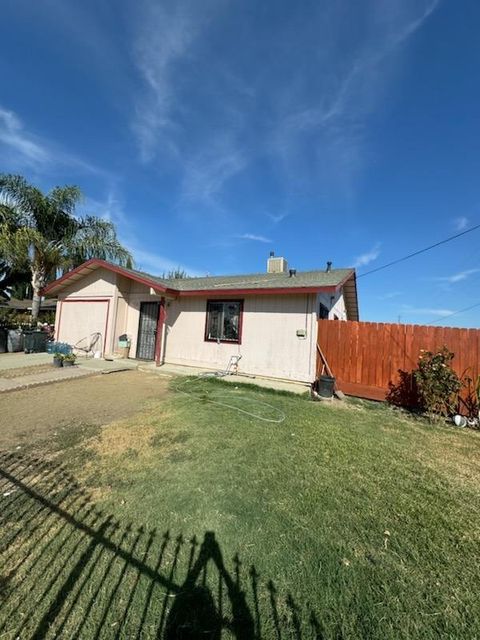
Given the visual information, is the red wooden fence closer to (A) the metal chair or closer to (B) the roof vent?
(B) the roof vent

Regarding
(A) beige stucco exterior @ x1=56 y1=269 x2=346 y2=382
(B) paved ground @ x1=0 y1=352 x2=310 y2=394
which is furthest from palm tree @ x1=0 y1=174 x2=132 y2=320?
(B) paved ground @ x1=0 y1=352 x2=310 y2=394

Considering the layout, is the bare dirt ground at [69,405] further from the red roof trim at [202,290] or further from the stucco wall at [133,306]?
the stucco wall at [133,306]

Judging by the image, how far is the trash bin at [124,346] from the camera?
11395 mm

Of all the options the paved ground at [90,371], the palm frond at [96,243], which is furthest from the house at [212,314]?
the palm frond at [96,243]

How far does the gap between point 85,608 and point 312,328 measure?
7.18 metres

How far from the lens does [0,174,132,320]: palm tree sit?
48.8 ft

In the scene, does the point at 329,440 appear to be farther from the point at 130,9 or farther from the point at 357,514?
the point at 130,9

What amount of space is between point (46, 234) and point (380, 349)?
17.9m

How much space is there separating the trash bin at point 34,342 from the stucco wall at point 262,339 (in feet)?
20.9

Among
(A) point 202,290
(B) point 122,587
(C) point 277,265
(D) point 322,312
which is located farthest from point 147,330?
(B) point 122,587

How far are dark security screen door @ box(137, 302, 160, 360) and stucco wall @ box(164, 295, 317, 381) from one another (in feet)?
3.45

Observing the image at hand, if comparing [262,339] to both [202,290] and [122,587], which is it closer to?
[202,290]

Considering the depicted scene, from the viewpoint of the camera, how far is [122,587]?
6.04 feet

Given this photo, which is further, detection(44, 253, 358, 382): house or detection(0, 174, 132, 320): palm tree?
detection(0, 174, 132, 320): palm tree
